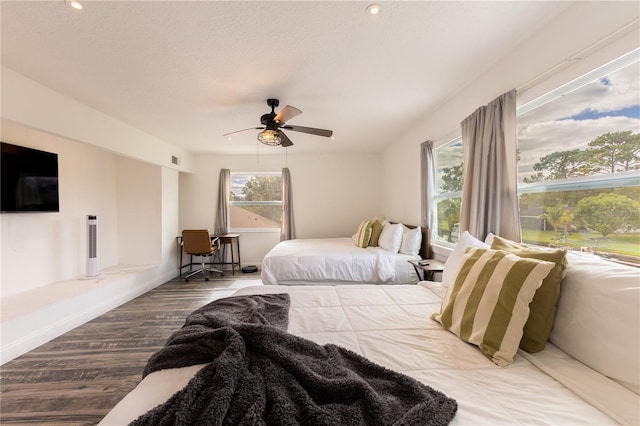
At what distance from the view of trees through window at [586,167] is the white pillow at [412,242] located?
4.32ft

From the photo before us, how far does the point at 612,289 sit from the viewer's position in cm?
88

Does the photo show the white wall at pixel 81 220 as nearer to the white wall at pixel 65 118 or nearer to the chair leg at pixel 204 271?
the white wall at pixel 65 118

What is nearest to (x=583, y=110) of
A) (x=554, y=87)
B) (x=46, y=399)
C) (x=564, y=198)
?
(x=554, y=87)

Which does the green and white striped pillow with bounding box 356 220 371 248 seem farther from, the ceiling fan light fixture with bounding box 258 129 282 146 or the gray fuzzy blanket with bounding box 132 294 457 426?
the gray fuzzy blanket with bounding box 132 294 457 426

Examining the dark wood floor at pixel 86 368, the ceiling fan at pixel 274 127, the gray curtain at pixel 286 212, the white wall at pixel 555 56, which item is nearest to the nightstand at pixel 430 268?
the white wall at pixel 555 56

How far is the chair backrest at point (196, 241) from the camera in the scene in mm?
4203

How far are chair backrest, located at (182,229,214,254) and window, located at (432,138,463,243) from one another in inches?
143

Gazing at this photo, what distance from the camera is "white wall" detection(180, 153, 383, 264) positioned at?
522 centimetres

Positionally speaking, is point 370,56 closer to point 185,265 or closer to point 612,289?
point 612,289

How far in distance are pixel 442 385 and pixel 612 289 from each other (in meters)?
0.72

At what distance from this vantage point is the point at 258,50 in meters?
1.80

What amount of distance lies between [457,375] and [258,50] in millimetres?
2245

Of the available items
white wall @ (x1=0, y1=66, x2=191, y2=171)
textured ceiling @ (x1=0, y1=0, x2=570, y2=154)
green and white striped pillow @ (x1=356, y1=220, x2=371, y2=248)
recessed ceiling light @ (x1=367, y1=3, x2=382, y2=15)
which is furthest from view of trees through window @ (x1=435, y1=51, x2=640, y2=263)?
white wall @ (x1=0, y1=66, x2=191, y2=171)

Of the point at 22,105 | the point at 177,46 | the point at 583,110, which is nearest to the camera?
the point at 583,110
